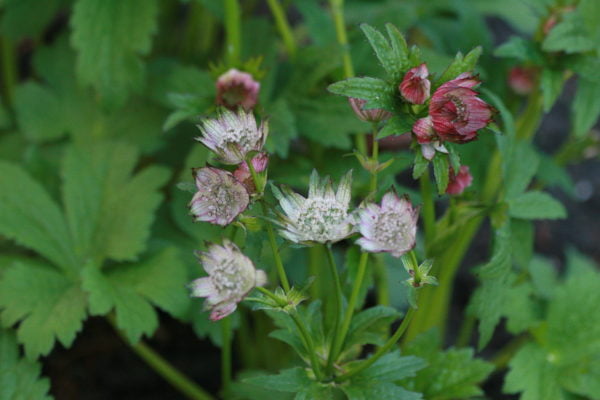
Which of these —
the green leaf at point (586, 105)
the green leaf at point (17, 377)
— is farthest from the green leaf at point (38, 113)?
the green leaf at point (586, 105)

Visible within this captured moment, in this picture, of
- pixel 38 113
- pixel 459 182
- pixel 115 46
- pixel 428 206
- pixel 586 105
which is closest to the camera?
pixel 459 182

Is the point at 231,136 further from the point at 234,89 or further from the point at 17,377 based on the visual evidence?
the point at 17,377

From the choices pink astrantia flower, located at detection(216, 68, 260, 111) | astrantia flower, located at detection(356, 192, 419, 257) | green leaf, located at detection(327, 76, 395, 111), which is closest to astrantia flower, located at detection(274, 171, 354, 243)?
astrantia flower, located at detection(356, 192, 419, 257)

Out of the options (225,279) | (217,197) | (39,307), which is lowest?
(39,307)

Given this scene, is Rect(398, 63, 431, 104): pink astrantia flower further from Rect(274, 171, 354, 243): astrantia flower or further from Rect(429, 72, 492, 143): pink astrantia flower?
Rect(274, 171, 354, 243): astrantia flower

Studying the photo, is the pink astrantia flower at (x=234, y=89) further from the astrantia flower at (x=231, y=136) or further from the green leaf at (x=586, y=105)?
the green leaf at (x=586, y=105)

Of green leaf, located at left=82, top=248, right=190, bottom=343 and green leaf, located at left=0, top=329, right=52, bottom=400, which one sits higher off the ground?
green leaf, located at left=82, top=248, right=190, bottom=343

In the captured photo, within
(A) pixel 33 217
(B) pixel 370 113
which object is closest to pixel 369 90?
(B) pixel 370 113
